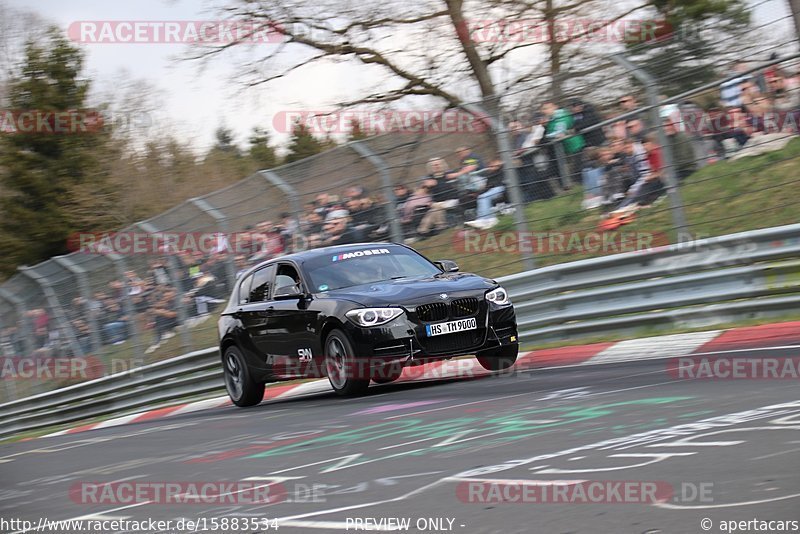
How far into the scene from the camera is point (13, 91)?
44.5 metres

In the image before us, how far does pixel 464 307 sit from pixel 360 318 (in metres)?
0.95

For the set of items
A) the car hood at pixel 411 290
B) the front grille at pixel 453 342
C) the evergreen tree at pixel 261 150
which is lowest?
the front grille at pixel 453 342

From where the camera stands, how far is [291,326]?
11.7 meters

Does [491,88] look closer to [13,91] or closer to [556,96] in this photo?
[556,96]

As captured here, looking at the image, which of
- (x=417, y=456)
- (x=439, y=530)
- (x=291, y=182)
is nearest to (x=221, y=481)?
(x=417, y=456)

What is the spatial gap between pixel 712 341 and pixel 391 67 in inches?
560

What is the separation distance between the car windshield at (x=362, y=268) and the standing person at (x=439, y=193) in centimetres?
160

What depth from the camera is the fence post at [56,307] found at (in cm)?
2017

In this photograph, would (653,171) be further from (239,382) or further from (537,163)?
(239,382)

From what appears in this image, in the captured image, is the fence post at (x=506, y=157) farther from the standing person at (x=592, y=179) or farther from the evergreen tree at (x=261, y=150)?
the evergreen tree at (x=261, y=150)

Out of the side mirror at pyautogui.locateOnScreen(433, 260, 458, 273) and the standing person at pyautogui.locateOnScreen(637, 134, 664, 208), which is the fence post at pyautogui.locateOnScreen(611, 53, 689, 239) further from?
the side mirror at pyautogui.locateOnScreen(433, 260, 458, 273)

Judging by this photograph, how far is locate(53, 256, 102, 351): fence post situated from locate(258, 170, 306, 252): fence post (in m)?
5.15

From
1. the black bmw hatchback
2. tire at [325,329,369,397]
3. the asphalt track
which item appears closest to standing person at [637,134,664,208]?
the black bmw hatchback

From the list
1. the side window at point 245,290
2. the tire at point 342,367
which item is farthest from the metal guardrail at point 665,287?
the tire at point 342,367
